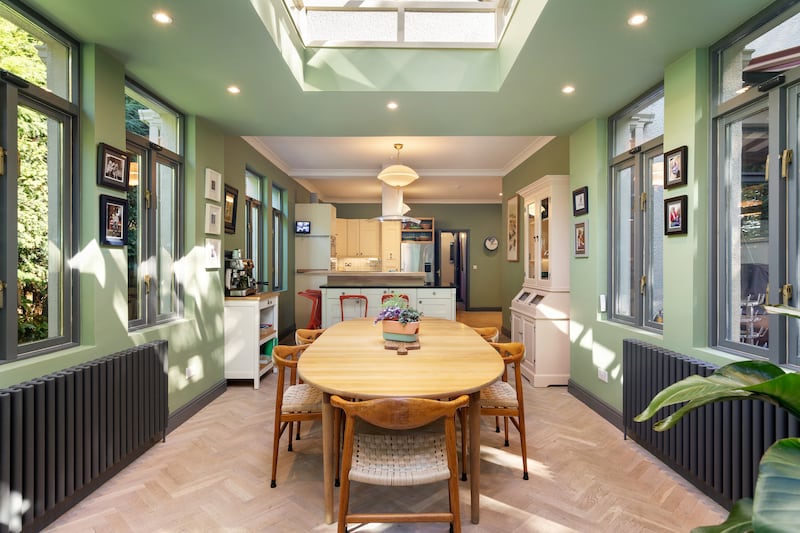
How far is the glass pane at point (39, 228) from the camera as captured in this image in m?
2.12

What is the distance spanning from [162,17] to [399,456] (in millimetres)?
2732

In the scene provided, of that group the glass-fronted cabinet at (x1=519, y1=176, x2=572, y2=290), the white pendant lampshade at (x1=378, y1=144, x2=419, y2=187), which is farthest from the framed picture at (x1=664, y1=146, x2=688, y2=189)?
the white pendant lampshade at (x1=378, y1=144, x2=419, y2=187)

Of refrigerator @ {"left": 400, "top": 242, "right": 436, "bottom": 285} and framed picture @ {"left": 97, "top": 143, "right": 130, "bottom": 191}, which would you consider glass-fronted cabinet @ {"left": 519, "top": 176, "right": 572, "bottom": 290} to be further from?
refrigerator @ {"left": 400, "top": 242, "right": 436, "bottom": 285}

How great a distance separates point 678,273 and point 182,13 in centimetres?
354

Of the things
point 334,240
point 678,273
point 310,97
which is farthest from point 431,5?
point 334,240

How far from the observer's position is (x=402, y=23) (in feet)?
10.3

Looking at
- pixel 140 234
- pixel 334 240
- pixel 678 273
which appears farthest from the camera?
pixel 334 240

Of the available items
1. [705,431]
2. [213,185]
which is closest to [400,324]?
[705,431]

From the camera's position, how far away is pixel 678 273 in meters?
2.63

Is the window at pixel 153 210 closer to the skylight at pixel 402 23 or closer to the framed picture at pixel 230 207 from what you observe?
the framed picture at pixel 230 207

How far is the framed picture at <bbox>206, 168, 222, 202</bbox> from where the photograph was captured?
3807 millimetres

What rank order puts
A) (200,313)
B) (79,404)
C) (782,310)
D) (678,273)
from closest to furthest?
(782,310), (79,404), (678,273), (200,313)

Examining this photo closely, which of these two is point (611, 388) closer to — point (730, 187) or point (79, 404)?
point (730, 187)

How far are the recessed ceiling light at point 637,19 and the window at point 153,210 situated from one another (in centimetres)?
348
